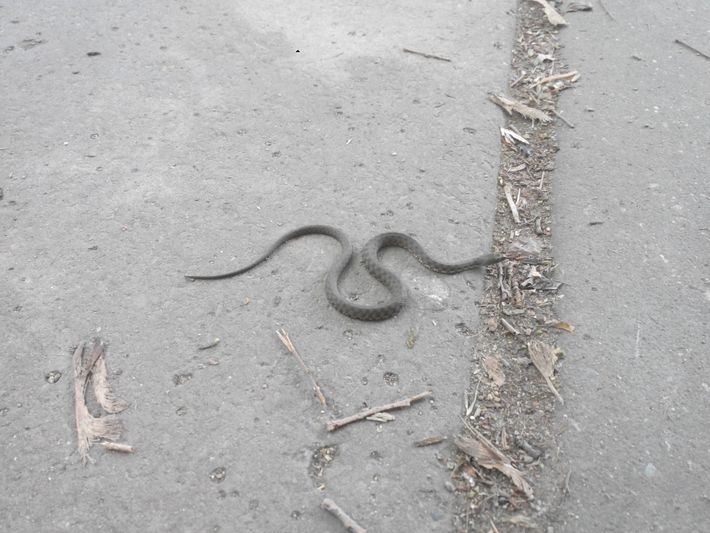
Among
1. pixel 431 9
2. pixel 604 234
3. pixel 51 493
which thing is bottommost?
pixel 51 493

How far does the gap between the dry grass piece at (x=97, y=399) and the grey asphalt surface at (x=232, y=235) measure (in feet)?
0.13

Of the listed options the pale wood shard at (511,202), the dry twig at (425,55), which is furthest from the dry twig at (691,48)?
the pale wood shard at (511,202)

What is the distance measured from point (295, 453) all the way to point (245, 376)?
0.41 metres

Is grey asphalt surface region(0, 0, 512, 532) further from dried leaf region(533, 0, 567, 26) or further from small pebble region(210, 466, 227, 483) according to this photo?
dried leaf region(533, 0, 567, 26)

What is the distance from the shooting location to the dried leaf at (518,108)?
3.92 meters

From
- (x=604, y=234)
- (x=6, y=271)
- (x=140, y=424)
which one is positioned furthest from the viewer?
(x=604, y=234)

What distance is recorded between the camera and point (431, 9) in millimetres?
4734

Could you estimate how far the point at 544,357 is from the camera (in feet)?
8.65

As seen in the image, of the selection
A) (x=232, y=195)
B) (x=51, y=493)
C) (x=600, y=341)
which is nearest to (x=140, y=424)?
(x=51, y=493)

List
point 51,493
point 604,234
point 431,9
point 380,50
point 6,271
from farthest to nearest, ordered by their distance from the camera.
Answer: point 431,9 < point 380,50 < point 604,234 < point 6,271 < point 51,493

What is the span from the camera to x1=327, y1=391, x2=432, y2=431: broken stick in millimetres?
2332

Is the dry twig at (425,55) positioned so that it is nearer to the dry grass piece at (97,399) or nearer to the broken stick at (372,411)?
the broken stick at (372,411)

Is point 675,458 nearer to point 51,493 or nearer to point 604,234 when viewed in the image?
point 604,234

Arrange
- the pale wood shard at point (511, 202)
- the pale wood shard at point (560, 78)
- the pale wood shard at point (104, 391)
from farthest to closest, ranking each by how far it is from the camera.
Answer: the pale wood shard at point (560, 78), the pale wood shard at point (511, 202), the pale wood shard at point (104, 391)
